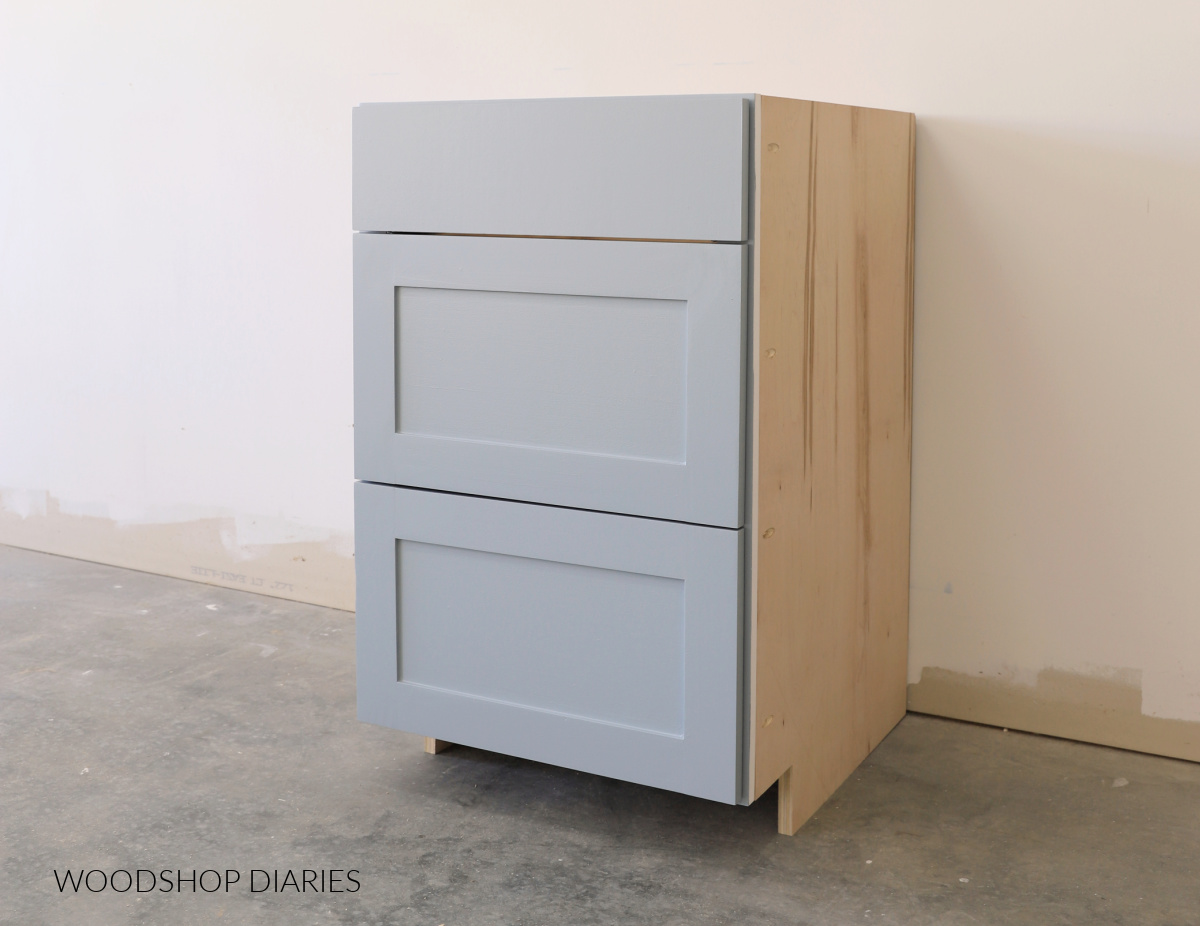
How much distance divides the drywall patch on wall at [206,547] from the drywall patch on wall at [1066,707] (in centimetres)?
124

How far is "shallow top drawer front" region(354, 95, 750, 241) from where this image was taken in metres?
1.39

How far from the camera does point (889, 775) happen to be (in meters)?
1.81

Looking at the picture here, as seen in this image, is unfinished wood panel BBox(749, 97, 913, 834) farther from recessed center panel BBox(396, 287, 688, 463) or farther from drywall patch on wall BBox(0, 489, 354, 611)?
drywall patch on wall BBox(0, 489, 354, 611)

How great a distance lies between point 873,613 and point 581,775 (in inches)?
20.1

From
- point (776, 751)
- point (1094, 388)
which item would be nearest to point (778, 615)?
point (776, 751)

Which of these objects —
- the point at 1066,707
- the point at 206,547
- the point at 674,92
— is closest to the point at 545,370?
the point at 674,92

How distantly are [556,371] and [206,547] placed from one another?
154 cm

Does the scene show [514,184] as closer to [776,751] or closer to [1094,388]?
[776,751]

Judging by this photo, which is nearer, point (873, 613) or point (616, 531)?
point (616, 531)

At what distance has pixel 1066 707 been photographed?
193cm

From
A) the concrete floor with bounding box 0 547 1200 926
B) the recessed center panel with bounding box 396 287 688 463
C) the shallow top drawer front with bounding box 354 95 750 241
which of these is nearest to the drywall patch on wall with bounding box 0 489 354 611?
the concrete floor with bounding box 0 547 1200 926

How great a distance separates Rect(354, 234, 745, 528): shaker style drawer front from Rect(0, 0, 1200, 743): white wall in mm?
659

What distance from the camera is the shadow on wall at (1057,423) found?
1.78m

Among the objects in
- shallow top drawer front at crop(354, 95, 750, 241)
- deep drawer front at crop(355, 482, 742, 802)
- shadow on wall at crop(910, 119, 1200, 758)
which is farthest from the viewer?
shadow on wall at crop(910, 119, 1200, 758)
